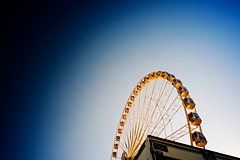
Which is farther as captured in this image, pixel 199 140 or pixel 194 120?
pixel 194 120

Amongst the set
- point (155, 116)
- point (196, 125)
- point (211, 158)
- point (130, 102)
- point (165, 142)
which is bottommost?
point (211, 158)

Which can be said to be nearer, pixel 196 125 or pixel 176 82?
pixel 196 125

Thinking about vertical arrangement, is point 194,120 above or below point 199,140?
above

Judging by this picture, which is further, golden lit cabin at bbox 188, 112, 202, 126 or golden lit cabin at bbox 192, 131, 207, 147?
golden lit cabin at bbox 188, 112, 202, 126

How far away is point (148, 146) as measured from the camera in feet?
21.2

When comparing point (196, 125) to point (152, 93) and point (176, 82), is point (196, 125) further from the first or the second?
point (152, 93)

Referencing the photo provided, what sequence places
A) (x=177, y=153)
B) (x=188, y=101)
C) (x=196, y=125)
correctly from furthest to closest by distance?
(x=188, y=101) → (x=196, y=125) → (x=177, y=153)

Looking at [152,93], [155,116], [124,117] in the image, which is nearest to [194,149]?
[155,116]

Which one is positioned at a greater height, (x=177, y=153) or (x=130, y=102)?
(x=130, y=102)

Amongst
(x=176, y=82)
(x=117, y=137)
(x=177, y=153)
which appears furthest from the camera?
(x=117, y=137)

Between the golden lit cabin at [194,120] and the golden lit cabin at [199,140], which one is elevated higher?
the golden lit cabin at [194,120]

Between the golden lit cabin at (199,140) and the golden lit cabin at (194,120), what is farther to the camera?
the golden lit cabin at (194,120)

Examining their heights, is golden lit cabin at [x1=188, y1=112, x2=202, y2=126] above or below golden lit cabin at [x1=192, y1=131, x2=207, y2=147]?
above

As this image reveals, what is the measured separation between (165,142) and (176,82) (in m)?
5.72
